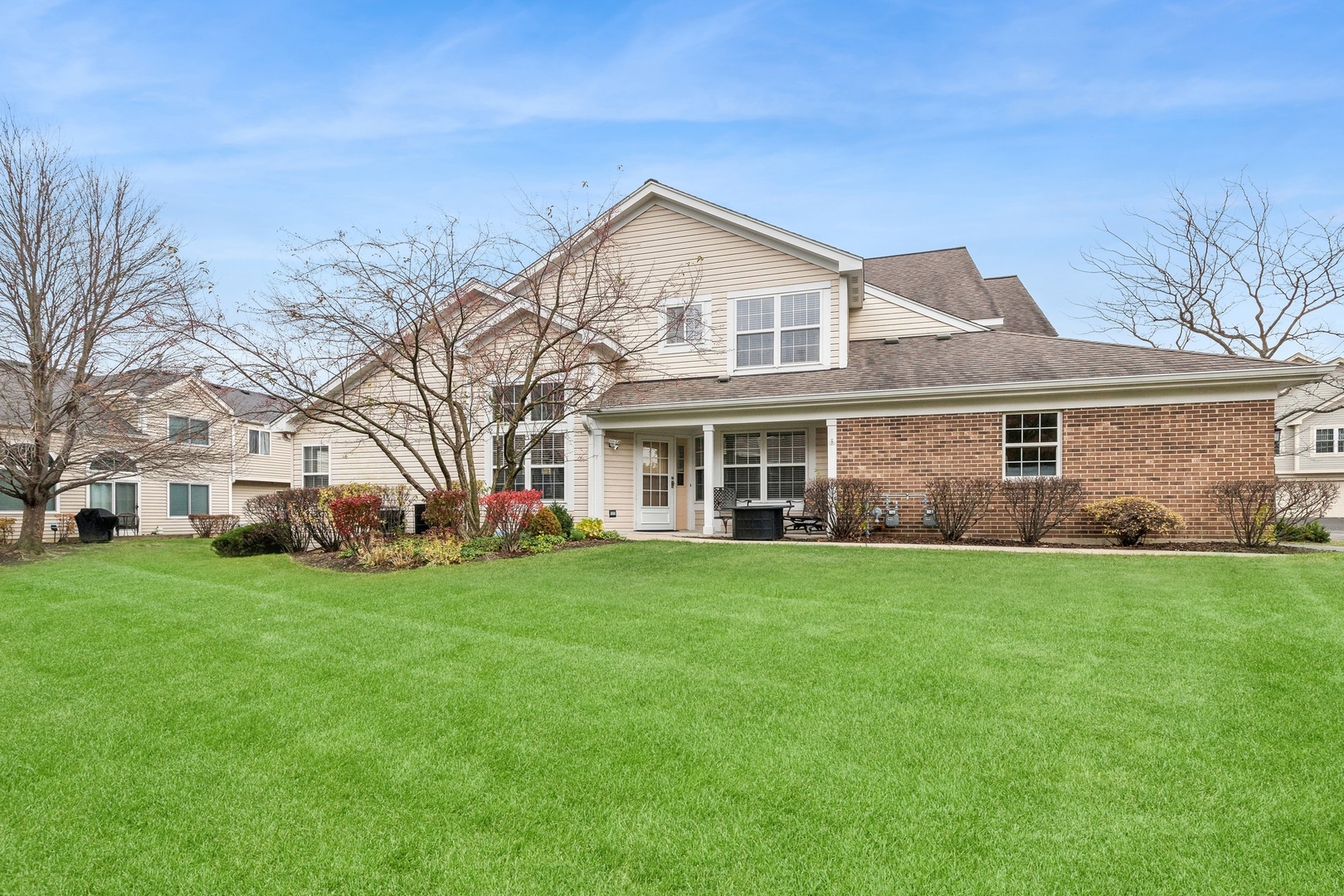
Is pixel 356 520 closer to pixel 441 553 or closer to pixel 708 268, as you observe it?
pixel 441 553

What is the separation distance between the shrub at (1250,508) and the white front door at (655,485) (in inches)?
396

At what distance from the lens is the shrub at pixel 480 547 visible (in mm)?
11500

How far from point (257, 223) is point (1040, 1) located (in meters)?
13.3

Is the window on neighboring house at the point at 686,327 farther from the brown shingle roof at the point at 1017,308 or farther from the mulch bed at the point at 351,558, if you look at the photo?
the brown shingle roof at the point at 1017,308

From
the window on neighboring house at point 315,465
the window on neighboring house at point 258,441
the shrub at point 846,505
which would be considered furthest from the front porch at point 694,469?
the window on neighboring house at point 258,441

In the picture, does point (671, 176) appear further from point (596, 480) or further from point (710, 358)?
point (596, 480)

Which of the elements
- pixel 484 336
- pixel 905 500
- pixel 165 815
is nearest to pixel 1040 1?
pixel 905 500

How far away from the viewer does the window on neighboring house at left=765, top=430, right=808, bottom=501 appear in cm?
1585

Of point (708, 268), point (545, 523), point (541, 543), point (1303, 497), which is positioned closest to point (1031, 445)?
point (1303, 497)

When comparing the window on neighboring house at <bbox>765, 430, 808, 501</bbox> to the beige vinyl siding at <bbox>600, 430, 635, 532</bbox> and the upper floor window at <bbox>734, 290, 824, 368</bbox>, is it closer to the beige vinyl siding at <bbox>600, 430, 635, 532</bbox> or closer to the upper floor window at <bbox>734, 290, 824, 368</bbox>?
the upper floor window at <bbox>734, 290, 824, 368</bbox>

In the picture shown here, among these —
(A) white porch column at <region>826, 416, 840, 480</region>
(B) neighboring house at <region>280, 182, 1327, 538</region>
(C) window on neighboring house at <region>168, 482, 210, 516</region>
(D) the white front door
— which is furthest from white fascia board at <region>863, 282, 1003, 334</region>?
(C) window on neighboring house at <region>168, 482, 210, 516</region>

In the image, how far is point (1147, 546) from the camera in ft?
39.4

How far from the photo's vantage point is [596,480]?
15.9 m

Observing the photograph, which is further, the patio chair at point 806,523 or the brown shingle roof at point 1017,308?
the brown shingle roof at point 1017,308
